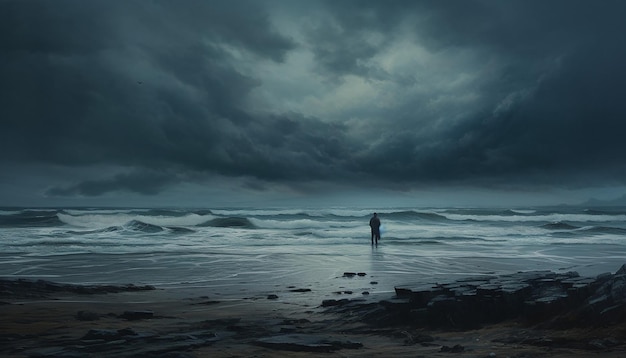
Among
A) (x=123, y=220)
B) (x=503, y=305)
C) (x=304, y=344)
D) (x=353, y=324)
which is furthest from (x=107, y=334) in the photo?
(x=123, y=220)

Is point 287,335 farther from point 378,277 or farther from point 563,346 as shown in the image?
point 378,277

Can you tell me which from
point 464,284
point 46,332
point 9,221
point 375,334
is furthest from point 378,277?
point 9,221

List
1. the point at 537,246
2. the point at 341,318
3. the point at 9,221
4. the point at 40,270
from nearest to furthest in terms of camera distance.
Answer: the point at 341,318
the point at 40,270
the point at 537,246
the point at 9,221

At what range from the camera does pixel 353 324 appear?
9.04 metres

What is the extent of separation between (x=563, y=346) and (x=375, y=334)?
2.86m

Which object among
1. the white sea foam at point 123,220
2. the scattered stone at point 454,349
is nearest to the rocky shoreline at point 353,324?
the scattered stone at point 454,349

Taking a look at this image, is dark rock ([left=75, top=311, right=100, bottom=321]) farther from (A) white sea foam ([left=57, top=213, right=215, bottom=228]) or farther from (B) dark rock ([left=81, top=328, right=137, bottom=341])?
(A) white sea foam ([left=57, top=213, right=215, bottom=228])

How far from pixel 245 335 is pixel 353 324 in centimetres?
215

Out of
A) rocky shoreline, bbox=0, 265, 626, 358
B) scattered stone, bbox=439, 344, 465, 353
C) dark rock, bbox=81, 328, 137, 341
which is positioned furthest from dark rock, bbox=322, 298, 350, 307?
dark rock, bbox=81, 328, 137, 341

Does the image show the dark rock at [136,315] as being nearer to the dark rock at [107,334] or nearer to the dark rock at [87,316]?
the dark rock at [87,316]

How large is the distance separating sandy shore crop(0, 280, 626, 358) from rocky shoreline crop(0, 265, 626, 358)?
2 centimetres

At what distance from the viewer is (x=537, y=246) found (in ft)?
93.6

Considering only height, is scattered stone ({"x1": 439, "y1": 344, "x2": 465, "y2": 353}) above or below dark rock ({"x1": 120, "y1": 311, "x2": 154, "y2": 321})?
above

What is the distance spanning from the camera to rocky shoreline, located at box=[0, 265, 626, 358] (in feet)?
22.1
